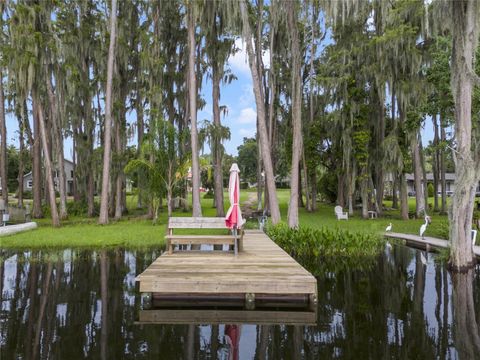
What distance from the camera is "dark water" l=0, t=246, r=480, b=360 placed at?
167 inches

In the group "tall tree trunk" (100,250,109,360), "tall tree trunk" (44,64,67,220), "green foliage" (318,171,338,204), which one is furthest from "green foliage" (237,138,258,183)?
"tall tree trunk" (100,250,109,360)

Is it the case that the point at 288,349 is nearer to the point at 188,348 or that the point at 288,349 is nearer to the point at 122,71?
the point at 188,348

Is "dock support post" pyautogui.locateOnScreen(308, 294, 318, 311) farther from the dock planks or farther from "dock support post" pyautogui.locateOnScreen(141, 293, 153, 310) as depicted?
"dock support post" pyautogui.locateOnScreen(141, 293, 153, 310)

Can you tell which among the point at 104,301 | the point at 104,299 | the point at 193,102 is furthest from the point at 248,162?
the point at 104,301

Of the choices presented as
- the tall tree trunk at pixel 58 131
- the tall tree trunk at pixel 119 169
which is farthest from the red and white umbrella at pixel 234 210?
the tall tree trunk at pixel 119 169

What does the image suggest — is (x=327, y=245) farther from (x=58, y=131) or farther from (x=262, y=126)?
(x=58, y=131)

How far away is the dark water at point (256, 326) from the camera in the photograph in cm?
425

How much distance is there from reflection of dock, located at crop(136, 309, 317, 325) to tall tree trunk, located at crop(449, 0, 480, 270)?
194 inches

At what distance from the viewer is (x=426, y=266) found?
9117 mm

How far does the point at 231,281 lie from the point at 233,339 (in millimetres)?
1352

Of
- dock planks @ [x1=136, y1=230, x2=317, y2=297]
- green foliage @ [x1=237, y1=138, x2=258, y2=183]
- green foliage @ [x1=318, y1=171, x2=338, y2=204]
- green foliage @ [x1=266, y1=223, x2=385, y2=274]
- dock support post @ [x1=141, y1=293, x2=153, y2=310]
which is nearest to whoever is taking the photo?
dock planks @ [x1=136, y1=230, x2=317, y2=297]

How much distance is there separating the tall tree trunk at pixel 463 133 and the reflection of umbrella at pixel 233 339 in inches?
235

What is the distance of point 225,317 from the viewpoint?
5484 mm

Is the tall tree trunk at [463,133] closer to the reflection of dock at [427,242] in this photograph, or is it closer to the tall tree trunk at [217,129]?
the reflection of dock at [427,242]
